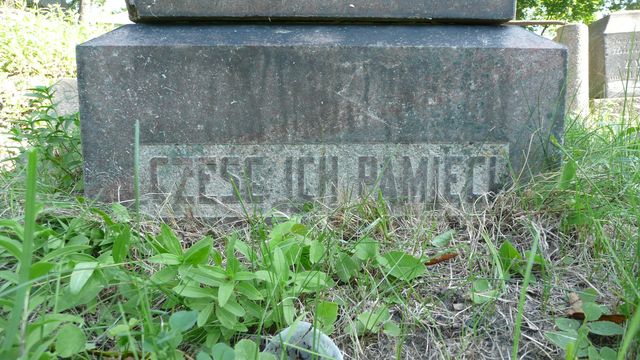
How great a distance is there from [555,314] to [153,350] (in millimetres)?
876

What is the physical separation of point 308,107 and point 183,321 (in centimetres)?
87

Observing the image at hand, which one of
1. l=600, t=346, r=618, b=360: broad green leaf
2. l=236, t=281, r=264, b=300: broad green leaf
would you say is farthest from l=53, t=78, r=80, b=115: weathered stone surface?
l=600, t=346, r=618, b=360: broad green leaf

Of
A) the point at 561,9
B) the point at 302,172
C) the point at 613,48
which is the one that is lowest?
the point at 302,172

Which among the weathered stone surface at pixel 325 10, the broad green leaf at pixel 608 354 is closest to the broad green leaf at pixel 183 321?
the broad green leaf at pixel 608 354

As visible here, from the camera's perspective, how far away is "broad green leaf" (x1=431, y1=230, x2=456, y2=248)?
4.75 feet

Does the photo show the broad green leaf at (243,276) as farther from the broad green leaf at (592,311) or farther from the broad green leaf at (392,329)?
the broad green leaf at (592,311)

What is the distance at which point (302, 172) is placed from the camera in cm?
166

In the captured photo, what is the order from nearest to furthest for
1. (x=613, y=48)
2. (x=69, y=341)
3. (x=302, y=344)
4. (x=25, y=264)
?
1. (x=25, y=264)
2. (x=69, y=341)
3. (x=302, y=344)
4. (x=613, y=48)

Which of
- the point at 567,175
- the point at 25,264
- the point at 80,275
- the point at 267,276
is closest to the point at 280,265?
the point at 267,276

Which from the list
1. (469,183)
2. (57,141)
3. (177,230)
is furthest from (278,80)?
(57,141)

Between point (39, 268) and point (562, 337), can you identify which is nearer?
point (39, 268)

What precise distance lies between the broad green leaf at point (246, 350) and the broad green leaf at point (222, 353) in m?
0.01

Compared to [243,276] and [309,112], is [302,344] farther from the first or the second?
[309,112]

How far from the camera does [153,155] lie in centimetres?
165
